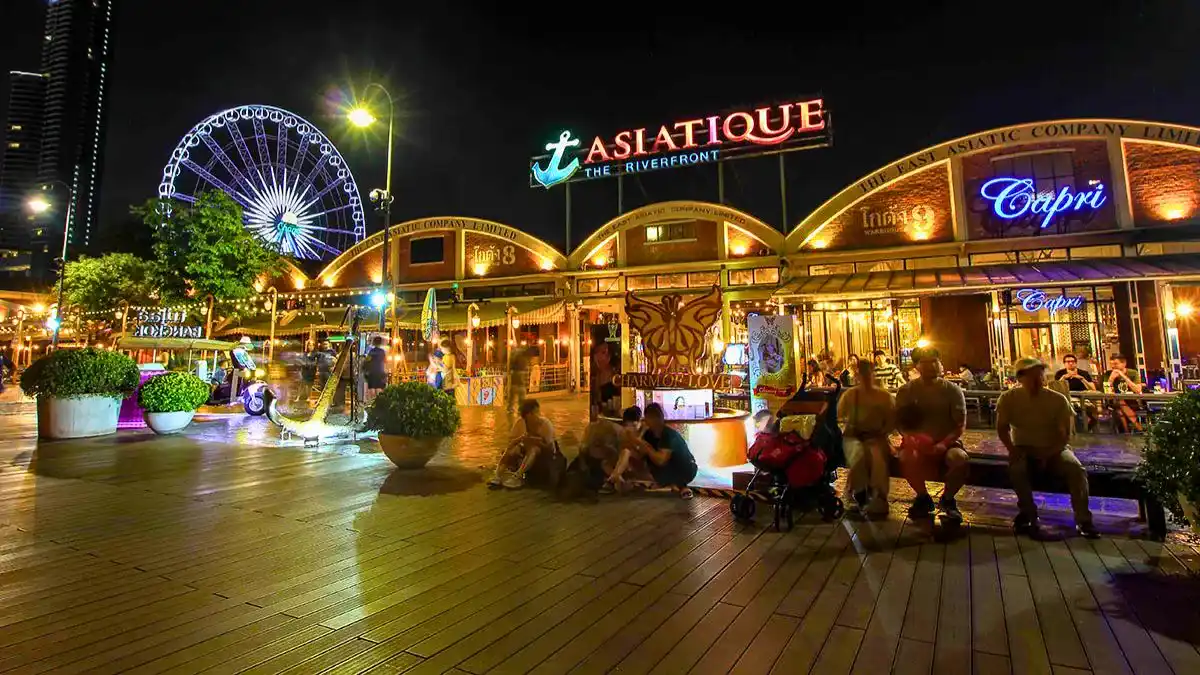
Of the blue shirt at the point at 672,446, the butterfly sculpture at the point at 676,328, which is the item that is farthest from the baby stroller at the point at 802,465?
the butterfly sculpture at the point at 676,328

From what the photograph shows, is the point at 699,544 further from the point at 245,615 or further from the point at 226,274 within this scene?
the point at 226,274

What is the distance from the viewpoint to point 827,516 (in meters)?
4.76

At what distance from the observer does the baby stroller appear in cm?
473

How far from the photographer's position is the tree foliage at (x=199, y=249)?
21.8 meters

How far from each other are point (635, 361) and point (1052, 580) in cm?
1590

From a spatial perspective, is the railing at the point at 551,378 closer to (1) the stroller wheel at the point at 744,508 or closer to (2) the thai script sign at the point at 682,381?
(2) the thai script sign at the point at 682,381

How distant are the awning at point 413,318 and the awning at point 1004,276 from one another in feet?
27.1

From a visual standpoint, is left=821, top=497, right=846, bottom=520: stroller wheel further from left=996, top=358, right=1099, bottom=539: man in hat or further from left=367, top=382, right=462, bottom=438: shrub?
left=367, top=382, right=462, bottom=438: shrub

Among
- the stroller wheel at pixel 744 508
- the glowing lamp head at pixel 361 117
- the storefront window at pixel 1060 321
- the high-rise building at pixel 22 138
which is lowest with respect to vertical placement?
the stroller wheel at pixel 744 508

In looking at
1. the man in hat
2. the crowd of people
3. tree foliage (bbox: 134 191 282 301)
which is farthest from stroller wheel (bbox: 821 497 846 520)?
tree foliage (bbox: 134 191 282 301)

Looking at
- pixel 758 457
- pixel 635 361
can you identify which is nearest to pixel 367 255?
pixel 635 361

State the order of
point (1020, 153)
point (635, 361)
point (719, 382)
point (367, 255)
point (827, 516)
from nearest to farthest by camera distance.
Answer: point (827, 516) → point (719, 382) → point (1020, 153) → point (635, 361) → point (367, 255)

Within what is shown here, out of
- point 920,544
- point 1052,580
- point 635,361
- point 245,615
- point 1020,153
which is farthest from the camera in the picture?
point 635,361

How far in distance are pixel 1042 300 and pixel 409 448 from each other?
1535 cm
